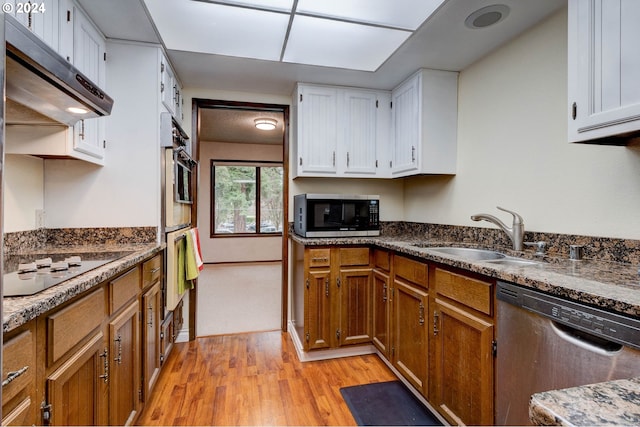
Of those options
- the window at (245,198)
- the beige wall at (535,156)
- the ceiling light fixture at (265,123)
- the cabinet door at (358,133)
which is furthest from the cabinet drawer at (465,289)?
the window at (245,198)

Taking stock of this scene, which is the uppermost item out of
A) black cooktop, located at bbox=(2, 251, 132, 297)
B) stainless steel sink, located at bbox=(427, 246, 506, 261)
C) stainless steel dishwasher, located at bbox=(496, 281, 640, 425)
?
black cooktop, located at bbox=(2, 251, 132, 297)

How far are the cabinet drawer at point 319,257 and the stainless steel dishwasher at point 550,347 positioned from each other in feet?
4.28

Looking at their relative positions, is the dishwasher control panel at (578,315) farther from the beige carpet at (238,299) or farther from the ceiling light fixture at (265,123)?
the ceiling light fixture at (265,123)

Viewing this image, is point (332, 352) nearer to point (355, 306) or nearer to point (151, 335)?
point (355, 306)

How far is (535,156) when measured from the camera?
1.81m

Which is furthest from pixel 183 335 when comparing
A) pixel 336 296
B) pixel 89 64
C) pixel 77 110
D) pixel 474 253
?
pixel 474 253

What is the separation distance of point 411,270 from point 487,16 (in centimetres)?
153

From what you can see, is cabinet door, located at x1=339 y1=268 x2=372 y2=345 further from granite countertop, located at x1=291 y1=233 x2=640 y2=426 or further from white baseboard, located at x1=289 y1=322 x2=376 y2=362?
granite countertop, located at x1=291 y1=233 x2=640 y2=426

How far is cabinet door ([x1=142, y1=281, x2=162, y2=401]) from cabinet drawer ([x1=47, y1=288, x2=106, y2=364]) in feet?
1.73

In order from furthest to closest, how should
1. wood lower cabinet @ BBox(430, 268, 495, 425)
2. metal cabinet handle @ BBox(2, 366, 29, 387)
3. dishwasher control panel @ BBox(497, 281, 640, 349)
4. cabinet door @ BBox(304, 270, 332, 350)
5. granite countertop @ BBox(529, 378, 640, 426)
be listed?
Result: cabinet door @ BBox(304, 270, 332, 350)
wood lower cabinet @ BBox(430, 268, 495, 425)
dishwasher control panel @ BBox(497, 281, 640, 349)
metal cabinet handle @ BBox(2, 366, 29, 387)
granite countertop @ BBox(529, 378, 640, 426)

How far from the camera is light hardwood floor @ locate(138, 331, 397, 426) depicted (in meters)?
1.73

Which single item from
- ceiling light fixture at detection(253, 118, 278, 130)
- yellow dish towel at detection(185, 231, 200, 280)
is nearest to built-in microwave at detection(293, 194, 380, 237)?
yellow dish towel at detection(185, 231, 200, 280)

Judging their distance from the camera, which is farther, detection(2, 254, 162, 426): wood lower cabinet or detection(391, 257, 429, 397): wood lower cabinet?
detection(391, 257, 429, 397): wood lower cabinet

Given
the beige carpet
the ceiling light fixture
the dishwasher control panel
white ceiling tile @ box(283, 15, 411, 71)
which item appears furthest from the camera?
the ceiling light fixture
